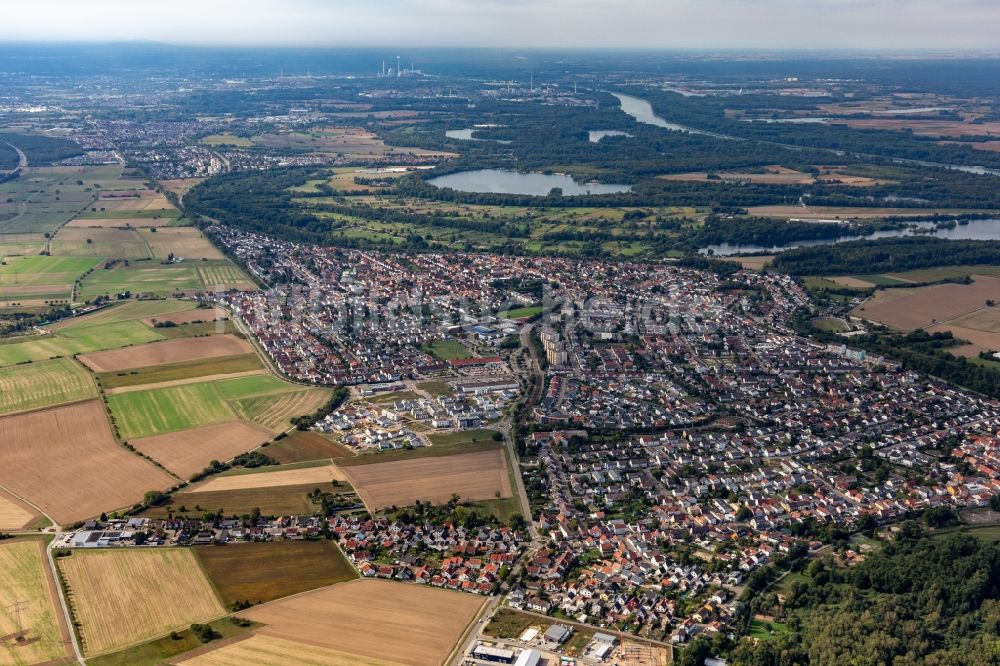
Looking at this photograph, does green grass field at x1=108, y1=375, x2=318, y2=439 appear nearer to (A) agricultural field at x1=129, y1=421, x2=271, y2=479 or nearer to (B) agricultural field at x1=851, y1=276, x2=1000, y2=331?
(A) agricultural field at x1=129, y1=421, x2=271, y2=479

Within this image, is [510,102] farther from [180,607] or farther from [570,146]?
[180,607]

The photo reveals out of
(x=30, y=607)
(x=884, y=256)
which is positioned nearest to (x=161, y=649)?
(x=30, y=607)

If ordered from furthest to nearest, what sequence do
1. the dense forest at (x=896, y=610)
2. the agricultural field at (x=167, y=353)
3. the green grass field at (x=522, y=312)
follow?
the green grass field at (x=522, y=312)
the agricultural field at (x=167, y=353)
the dense forest at (x=896, y=610)

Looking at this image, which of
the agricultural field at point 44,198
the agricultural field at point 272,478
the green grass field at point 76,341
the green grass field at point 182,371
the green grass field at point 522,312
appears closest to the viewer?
the agricultural field at point 272,478

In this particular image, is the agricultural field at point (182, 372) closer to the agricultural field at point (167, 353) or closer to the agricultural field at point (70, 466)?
the agricultural field at point (167, 353)

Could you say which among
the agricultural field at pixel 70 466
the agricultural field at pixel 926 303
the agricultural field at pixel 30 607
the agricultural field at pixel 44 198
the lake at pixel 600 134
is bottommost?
the agricultural field at pixel 30 607

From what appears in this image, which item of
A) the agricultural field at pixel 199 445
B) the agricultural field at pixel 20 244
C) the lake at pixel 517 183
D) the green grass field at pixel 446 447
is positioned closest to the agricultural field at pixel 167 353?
the agricultural field at pixel 199 445

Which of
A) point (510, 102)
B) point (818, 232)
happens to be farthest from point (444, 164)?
point (510, 102)
